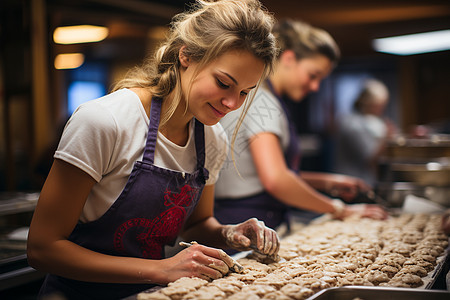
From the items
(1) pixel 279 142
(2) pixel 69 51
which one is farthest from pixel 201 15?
(2) pixel 69 51

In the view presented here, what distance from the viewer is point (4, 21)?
3527 millimetres

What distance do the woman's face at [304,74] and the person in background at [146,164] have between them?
87 cm

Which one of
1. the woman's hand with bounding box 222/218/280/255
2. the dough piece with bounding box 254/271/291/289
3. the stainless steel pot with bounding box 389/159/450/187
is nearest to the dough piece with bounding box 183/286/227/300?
the dough piece with bounding box 254/271/291/289

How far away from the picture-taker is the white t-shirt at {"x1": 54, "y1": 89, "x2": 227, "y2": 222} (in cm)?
106

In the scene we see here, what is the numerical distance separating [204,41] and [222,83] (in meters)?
0.13

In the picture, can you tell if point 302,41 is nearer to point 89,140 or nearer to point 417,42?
point 89,140

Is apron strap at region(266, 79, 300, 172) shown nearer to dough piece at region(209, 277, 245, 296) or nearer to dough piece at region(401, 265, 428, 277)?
dough piece at region(401, 265, 428, 277)

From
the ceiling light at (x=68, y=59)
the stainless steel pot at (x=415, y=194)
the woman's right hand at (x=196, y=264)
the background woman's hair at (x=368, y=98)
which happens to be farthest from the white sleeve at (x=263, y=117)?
the ceiling light at (x=68, y=59)

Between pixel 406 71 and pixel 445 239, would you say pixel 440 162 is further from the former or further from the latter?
pixel 406 71

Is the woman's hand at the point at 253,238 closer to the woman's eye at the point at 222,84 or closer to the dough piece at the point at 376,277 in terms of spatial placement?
the dough piece at the point at 376,277

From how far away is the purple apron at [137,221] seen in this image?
3.84 ft

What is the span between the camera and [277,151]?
6.19 ft

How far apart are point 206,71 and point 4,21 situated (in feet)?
9.89

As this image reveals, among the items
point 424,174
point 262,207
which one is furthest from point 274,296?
point 424,174
